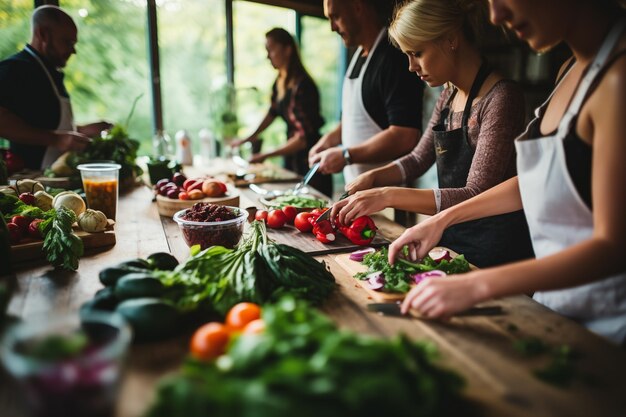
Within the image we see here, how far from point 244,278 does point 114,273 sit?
1.37ft

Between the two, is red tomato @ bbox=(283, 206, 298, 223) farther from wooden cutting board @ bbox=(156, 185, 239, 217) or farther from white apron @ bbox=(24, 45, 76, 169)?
white apron @ bbox=(24, 45, 76, 169)

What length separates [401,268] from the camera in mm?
1736

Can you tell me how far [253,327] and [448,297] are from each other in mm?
549

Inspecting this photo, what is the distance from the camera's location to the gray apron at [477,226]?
2348mm

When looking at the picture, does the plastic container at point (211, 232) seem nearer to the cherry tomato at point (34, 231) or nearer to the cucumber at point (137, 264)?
the cucumber at point (137, 264)

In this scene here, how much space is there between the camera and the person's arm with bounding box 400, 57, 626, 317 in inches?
47.8

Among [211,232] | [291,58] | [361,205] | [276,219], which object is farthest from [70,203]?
[291,58]

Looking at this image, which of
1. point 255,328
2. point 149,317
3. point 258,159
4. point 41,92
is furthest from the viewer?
point 258,159

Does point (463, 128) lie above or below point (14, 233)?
above

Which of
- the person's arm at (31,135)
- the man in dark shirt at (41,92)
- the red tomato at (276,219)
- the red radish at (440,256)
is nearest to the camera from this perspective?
the red radish at (440,256)

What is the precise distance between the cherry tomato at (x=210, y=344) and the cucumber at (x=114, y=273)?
1.47ft

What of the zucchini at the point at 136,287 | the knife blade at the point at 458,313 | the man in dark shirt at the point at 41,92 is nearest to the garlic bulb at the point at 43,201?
the man in dark shirt at the point at 41,92

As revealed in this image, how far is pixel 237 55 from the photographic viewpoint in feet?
19.5

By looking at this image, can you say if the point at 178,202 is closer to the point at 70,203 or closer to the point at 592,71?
the point at 70,203
